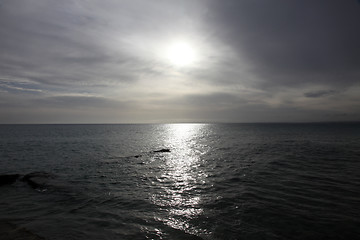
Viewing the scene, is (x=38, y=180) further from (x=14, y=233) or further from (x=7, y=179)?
(x=14, y=233)

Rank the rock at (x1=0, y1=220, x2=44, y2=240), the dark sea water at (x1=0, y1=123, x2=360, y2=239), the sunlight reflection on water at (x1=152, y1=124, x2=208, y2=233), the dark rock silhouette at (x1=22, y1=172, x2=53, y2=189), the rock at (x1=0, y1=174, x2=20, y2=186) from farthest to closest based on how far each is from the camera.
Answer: the rock at (x1=0, y1=174, x2=20, y2=186) < the dark rock silhouette at (x1=22, y1=172, x2=53, y2=189) < the sunlight reflection on water at (x1=152, y1=124, x2=208, y2=233) < the dark sea water at (x1=0, y1=123, x2=360, y2=239) < the rock at (x1=0, y1=220, x2=44, y2=240)

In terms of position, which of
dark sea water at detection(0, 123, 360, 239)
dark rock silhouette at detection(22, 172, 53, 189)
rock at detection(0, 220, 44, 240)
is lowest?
dark rock silhouette at detection(22, 172, 53, 189)

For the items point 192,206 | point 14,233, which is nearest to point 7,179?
point 14,233

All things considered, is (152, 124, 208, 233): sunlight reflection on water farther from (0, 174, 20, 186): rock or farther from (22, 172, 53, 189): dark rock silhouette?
(0, 174, 20, 186): rock

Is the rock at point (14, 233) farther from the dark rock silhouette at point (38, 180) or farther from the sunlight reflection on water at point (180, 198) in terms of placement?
the dark rock silhouette at point (38, 180)

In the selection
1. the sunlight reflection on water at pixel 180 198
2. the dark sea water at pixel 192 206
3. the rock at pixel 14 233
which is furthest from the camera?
the sunlight reflection on water at pixel 180 198

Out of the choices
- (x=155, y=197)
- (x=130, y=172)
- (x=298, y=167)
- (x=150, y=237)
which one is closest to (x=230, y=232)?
(x=150, y=237)

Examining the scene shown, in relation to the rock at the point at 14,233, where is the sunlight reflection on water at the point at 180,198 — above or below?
below

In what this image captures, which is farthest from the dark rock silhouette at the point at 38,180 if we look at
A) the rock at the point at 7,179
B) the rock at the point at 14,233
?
the rock at the point at 14,233

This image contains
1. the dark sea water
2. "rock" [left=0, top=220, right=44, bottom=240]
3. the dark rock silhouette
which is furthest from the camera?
the dark rock silhouette

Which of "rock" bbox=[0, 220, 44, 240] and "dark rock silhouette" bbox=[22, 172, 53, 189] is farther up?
"rock" bbox=[0, 220, 44, 240]

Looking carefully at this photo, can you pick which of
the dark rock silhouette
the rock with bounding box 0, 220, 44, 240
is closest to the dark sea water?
the dark rock silhouette

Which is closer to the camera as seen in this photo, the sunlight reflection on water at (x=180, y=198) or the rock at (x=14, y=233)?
the rock at (x=14, y=233)

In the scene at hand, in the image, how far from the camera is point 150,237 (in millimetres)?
9539
